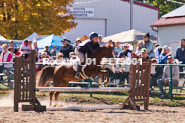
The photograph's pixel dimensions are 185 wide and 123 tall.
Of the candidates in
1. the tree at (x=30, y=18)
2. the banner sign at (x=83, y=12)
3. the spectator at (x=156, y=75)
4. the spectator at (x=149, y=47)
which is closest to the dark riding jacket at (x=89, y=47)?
the spectator at (x=156, y=75)

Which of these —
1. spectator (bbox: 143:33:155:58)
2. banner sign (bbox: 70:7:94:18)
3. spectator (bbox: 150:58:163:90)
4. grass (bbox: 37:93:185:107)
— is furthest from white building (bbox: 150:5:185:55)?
banner sign (bbox: 70:7:94:18)

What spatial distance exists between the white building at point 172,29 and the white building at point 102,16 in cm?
1318

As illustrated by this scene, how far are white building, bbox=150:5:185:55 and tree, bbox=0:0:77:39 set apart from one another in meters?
6.37

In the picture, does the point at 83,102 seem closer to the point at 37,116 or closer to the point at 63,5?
the point at 37,116

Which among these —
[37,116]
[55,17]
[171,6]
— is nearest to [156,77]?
[37,116]

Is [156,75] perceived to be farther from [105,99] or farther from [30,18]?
[30,18]

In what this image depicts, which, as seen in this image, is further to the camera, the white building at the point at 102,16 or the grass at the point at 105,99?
the white building at the point at 102,16

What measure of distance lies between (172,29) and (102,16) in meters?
14.8

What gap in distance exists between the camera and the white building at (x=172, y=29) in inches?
800

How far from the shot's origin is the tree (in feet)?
73.5

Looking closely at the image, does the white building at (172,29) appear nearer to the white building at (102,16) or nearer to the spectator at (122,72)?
the spectator at (122,72)

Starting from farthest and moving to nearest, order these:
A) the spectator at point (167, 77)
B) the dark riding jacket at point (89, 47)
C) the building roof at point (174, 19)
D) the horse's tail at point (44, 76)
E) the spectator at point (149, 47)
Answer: the building roof at point (174, 19) → the spectator at point (149, 47) → the spectator at point (167, 77) → the horse's tail at point (44, 76) → the dark riding jacket at point (89, 47)

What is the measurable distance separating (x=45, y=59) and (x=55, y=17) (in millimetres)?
10601

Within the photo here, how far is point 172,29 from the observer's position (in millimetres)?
20938
